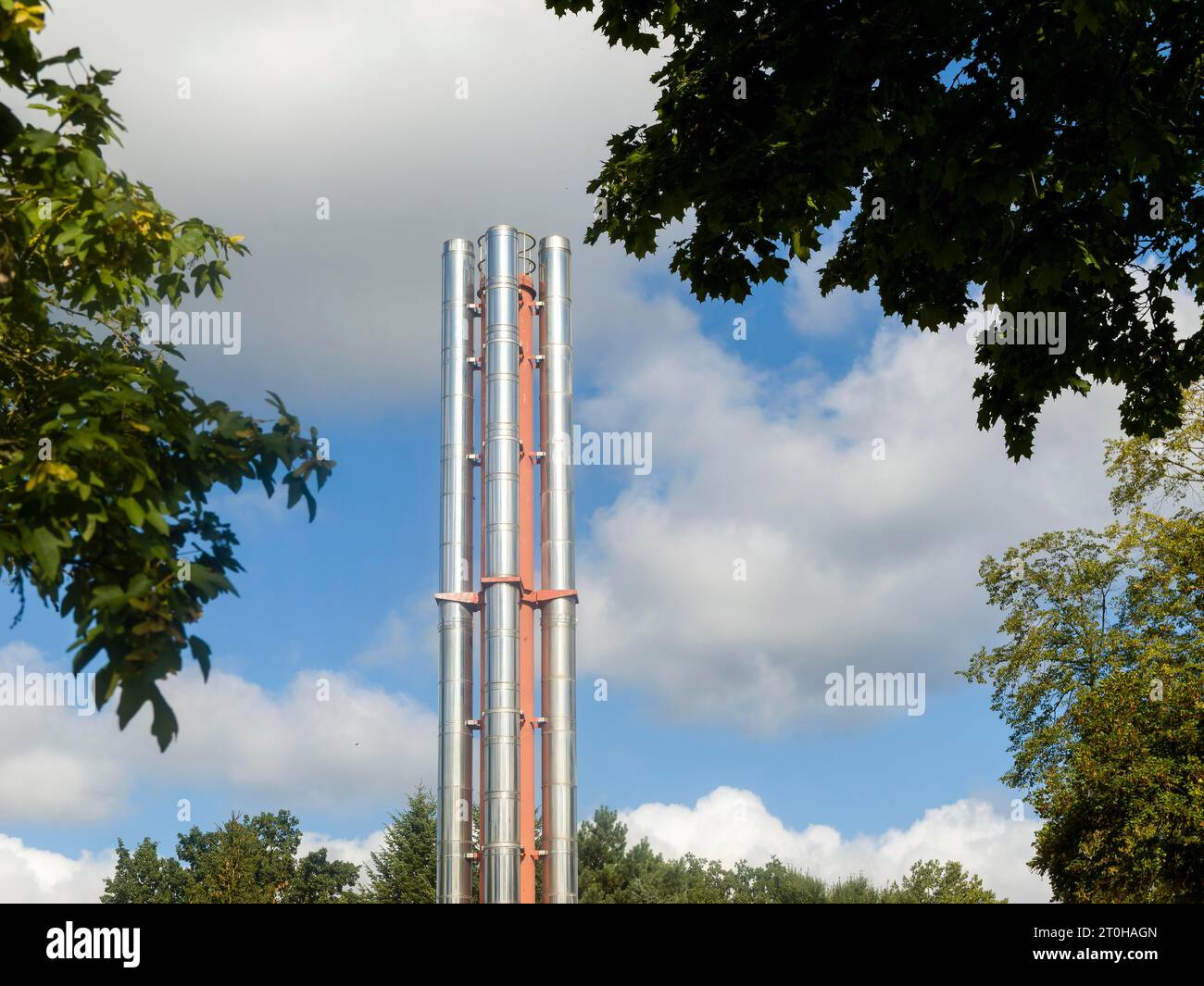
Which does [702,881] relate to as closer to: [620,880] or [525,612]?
[620,880]

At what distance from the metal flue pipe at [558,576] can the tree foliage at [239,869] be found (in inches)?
1112

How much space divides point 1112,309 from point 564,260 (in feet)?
116

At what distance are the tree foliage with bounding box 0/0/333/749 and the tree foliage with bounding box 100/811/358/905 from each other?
60.1 metres

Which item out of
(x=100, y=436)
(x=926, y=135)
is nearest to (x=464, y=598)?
(x=926, y=135)

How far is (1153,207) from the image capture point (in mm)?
12250

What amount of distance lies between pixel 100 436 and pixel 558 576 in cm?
3755

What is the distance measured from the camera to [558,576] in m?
43.7

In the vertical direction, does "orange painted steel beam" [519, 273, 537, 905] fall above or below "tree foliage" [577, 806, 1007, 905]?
above

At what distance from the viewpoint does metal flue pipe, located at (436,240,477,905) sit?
139 ft

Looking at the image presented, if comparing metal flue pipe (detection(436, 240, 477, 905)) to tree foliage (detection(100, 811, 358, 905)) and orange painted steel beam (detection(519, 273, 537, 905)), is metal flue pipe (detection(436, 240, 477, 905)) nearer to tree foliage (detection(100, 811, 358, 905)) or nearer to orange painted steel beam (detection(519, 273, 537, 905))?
orange painted steel beam (detection(519, 273, 537, 905))
